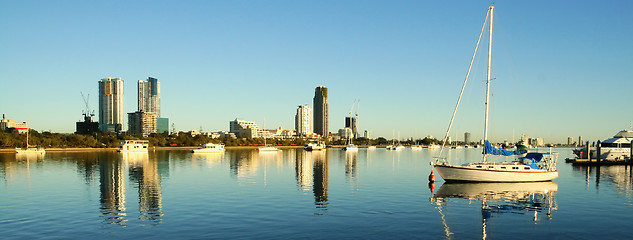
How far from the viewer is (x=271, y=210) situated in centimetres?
3903

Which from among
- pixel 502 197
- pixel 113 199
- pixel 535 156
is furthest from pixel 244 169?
pixel 502 197

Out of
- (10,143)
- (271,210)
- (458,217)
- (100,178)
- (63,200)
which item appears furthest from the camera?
(10,143)

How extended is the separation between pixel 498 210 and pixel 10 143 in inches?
8232

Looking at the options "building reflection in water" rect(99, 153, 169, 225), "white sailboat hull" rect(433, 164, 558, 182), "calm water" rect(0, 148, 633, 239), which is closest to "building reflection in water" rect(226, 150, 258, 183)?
"calm water" rect(0, 148, 633, 239)

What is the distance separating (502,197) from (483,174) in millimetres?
11410

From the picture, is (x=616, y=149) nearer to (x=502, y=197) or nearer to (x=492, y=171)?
(x=492, y=171)

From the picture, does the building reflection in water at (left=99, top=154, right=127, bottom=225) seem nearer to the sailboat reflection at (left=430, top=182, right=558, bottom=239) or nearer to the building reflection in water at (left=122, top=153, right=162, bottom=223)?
the building reflection in water at (left=122, top=153, right=162, bottom=223)

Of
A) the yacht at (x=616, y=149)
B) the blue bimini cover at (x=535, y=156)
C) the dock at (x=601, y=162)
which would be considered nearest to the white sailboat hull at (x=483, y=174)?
the blue bimini cover at (x=535, y=156)

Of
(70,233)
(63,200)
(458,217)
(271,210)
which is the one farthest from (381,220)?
(63,200)

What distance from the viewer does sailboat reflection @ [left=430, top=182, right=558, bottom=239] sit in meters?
38.9

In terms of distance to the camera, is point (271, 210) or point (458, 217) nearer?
point (458, 217)

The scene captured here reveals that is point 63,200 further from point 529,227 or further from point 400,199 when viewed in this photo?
point 529,227

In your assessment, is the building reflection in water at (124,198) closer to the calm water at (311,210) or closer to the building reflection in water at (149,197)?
the building reflection in water at (149,197)

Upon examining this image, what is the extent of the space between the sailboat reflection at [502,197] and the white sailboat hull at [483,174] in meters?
0.74
